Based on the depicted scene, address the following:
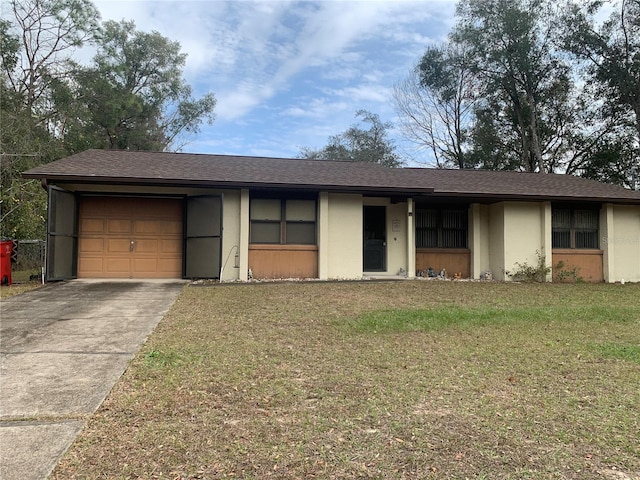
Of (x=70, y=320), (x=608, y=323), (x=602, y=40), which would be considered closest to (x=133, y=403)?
(x=70, y=320)

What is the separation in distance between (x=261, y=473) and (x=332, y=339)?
3.17 metres

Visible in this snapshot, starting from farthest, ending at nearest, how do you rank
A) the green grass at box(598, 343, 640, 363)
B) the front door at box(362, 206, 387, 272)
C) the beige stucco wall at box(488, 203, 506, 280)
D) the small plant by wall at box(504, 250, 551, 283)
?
1. the front door at box(362, 206, 387, 272)
2. the beige stucco wall at box(488, 203, 506, 280)
3. the small plant by wall at box(504, 250, 551, 283)
4. the green grass at box(598, 343, 640, 363)

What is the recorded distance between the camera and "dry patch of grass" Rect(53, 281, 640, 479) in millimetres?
2586

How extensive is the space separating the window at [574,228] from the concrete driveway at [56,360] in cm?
1136

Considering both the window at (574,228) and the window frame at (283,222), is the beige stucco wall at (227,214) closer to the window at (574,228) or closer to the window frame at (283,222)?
the window frame at (283,222)

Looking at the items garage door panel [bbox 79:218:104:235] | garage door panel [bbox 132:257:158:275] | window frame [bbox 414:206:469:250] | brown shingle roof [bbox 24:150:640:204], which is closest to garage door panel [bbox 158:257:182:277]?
garage door panel [bbox 132:257:158:275]

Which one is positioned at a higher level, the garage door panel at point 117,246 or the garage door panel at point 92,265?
the garage door panel at point 117,246

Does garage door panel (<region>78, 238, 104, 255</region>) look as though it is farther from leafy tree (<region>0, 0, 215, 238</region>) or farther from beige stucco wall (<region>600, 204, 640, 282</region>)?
beige stucco wall (<region>600, 204, 640, 282</region>)

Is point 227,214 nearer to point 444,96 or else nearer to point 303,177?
point 303,177

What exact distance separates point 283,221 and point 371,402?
351 inches

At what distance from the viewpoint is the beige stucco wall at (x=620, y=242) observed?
44.3ft

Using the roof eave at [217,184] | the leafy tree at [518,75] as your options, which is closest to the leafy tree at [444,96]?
the leafy tree at [518,75]

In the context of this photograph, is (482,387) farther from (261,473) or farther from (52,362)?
(52,362)

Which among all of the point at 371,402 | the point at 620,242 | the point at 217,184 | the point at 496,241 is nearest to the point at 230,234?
the point at 217,184
